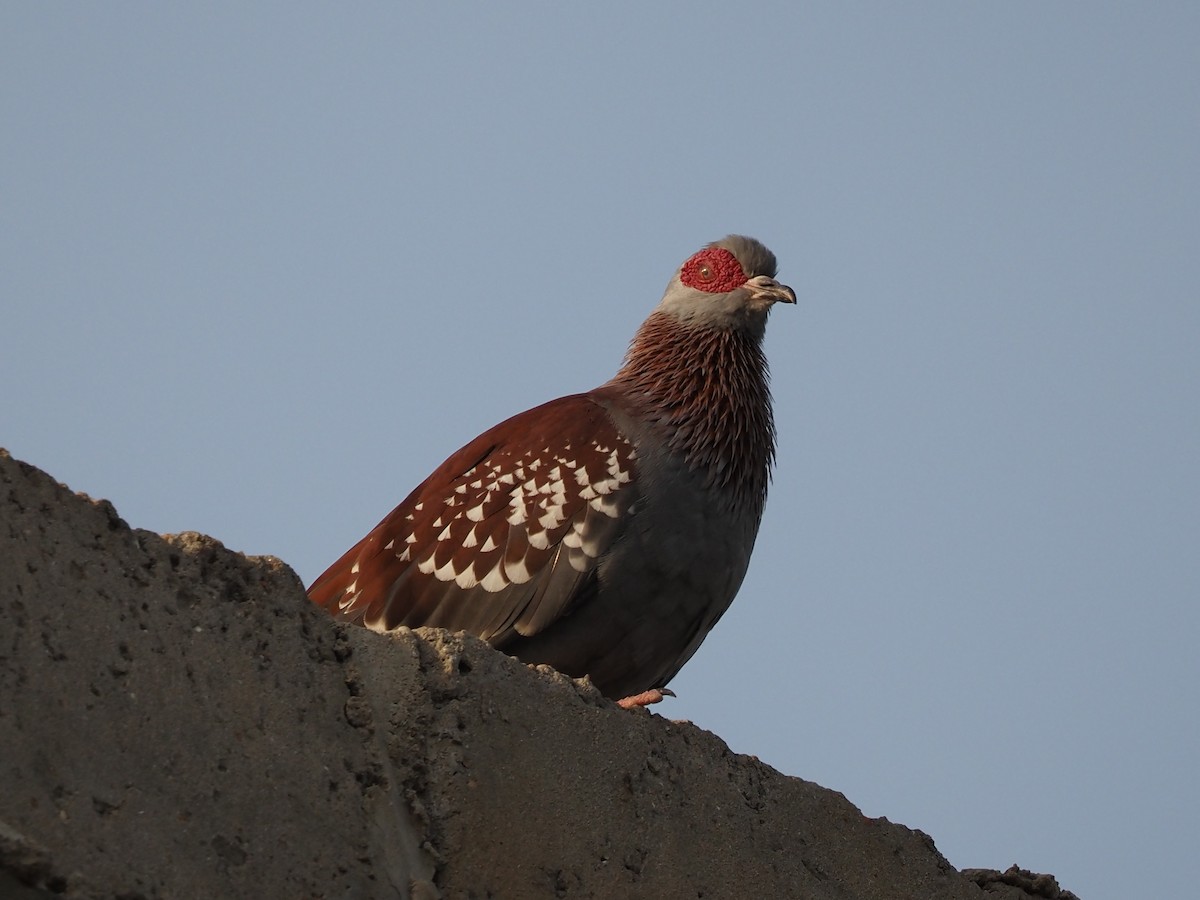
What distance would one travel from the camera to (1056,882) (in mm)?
5027

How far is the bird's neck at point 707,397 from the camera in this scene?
6.64 meters

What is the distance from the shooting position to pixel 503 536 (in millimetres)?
6344

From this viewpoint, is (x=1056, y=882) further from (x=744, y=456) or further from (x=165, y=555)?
(x=165, y=555)

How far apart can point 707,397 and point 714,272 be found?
3.45 ft

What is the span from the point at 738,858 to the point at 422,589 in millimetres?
2510

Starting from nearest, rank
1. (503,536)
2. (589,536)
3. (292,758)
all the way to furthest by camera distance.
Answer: (292,758), (589,536), (503,536)

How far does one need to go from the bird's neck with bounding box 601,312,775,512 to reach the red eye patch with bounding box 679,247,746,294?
0.24 metres

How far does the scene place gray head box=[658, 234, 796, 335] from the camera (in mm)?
7562

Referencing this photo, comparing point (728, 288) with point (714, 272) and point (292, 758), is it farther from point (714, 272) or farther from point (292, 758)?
point (292, 758)

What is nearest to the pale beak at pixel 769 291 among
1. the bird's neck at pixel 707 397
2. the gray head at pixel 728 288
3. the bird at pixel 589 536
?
the gray head at pixel 728 288

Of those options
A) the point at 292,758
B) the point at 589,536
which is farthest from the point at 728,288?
the point at 292,758

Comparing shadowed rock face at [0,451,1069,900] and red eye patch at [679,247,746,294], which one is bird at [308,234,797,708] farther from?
shadowed rock face at [0,451,1069,900]

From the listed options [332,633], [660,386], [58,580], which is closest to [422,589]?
[660,386]

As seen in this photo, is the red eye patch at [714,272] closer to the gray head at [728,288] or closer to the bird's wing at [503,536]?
the gray head at [728,288]
